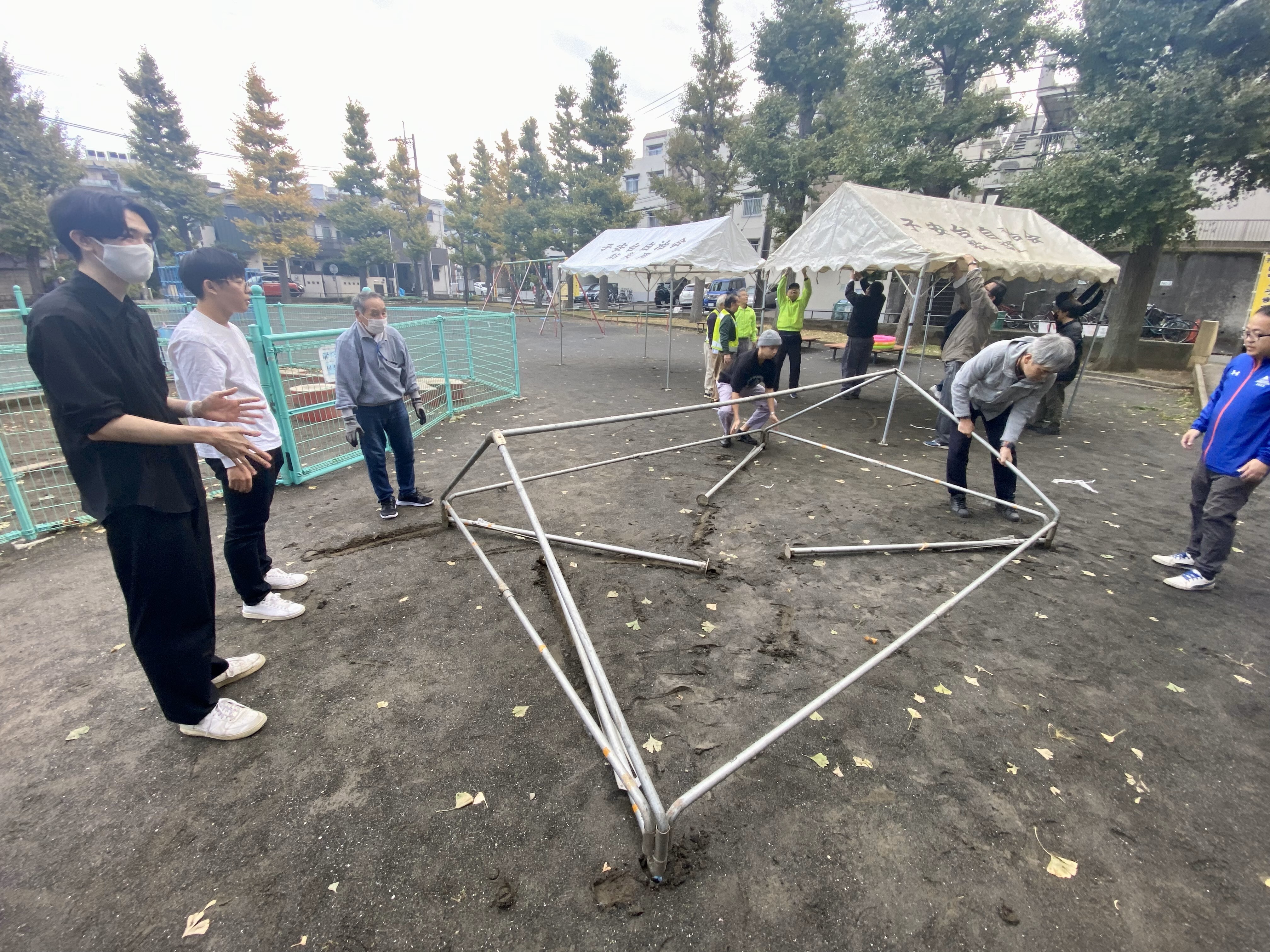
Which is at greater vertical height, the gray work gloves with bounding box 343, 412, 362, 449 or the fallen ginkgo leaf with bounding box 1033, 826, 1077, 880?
the gray work gloves with bounding box 343, 412, 362, 449

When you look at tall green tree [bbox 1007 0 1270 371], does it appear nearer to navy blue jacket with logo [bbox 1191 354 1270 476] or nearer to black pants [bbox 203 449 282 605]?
navy blue jacket with logo [bbox 1191 354 1270 476]

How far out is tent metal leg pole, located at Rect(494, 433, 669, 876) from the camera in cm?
170

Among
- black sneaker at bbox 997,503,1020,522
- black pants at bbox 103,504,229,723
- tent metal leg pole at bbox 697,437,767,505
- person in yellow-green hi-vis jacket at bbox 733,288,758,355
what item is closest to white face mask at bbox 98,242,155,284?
black pants at bbox 103,504,229,723

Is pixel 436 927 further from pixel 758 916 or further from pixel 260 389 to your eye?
pixel 260 389

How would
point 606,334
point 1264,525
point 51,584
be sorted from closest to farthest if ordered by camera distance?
point 51,584 < point 1264,525 < point 606,334

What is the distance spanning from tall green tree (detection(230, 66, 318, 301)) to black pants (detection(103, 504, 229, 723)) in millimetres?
37075

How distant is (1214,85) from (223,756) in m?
15.8

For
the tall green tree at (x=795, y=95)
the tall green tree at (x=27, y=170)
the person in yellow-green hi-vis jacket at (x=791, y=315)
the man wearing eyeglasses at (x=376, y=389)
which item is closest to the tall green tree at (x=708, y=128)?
the tall green tree at (x=795, y=95)

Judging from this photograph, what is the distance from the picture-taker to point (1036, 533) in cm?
404

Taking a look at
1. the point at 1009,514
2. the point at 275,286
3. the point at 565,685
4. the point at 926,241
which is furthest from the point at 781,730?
the point at 275,286

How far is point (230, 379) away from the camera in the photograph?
267cm

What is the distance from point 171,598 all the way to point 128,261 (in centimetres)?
126

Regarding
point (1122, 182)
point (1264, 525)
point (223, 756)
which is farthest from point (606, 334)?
point (223, 756)

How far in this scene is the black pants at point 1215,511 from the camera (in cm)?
352
